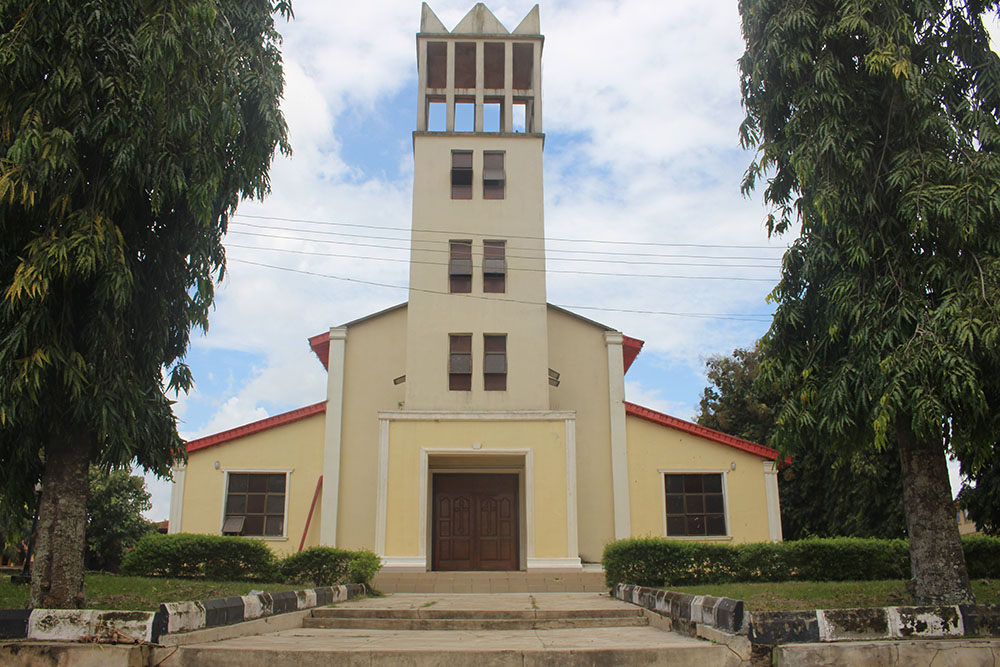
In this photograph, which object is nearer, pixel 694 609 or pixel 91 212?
pixel 694 609

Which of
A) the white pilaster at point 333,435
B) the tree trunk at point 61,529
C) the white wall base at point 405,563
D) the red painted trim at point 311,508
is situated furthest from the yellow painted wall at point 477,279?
the tree trunk at point 61,529

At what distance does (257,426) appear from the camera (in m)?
19.8

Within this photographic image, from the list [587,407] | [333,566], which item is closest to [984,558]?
[587,407]

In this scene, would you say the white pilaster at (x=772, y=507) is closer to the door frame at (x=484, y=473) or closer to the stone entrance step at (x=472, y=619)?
the door frame at (x=484, y=473)

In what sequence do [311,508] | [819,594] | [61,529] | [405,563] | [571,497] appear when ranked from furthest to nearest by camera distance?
[311,508] < [571,497] < [405,563] < [819,594] < [61,529]

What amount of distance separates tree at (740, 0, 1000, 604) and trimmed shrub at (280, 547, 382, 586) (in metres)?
7.83

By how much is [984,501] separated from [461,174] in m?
16.4

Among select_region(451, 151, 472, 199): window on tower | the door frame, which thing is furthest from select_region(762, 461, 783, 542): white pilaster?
select_region(451, 151, 472, 199): window on tower

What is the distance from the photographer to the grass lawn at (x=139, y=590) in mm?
10766

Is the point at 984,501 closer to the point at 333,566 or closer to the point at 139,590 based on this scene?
the point at 333,566

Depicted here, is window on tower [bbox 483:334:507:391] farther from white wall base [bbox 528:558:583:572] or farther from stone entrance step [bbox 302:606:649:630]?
stone entrance step [bbox 302:606:649:630]

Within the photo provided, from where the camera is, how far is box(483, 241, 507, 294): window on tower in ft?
64.8

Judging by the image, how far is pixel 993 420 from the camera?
956 cm

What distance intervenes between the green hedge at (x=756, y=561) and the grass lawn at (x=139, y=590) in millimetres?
6568
